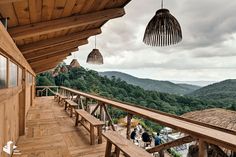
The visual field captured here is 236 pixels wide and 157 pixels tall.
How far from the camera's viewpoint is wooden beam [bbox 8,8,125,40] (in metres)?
2.78

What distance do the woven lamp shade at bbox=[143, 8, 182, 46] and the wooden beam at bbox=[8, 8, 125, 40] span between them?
88 cm

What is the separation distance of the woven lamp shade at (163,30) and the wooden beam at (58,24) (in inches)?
34.8

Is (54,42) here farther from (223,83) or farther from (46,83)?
(223,83)

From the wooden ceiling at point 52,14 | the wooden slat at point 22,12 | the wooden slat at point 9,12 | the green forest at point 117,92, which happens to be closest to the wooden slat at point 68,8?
the wooden ceiling at point 52,14

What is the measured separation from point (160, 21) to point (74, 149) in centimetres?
251

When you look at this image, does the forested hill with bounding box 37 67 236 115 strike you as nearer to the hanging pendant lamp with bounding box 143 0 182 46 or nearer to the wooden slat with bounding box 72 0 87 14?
the wooden slat with bounding box 72 0 87 14

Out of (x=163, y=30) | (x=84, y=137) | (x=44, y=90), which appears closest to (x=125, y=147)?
(x=163, y=30)

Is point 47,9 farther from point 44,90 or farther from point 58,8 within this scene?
point 44,90

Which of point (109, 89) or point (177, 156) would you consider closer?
point (177, 156)

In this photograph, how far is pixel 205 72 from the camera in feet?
97.9

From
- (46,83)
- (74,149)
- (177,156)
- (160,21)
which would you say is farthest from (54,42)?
(46,83)

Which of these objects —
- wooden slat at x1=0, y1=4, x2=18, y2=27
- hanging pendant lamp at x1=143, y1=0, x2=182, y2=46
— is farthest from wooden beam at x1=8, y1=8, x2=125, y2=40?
hanging pendant lamp at x1=143, y1=0, x2=182, y2=46

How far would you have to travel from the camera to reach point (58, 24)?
9.43 feet

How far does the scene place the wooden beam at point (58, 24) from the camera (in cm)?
278
